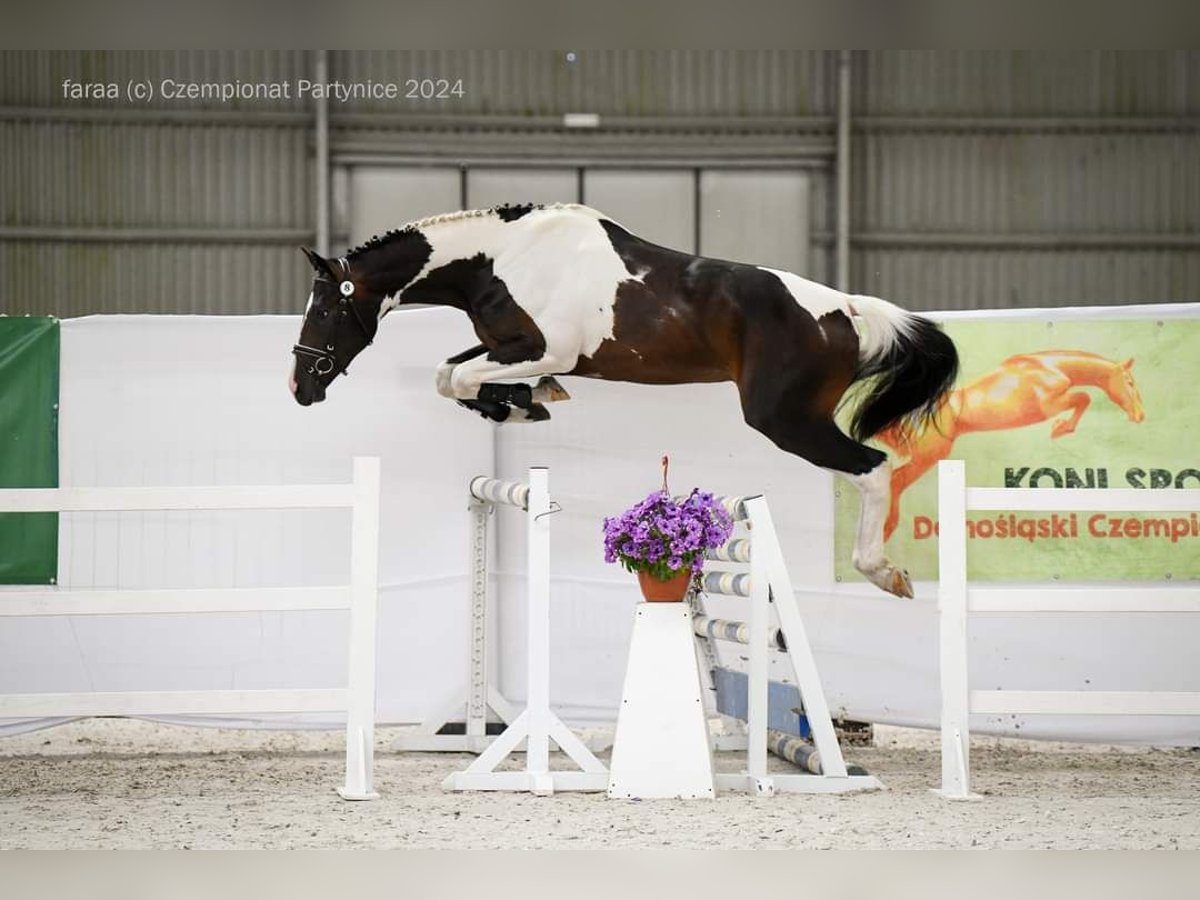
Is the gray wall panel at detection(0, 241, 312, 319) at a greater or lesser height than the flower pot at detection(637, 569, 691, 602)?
greater

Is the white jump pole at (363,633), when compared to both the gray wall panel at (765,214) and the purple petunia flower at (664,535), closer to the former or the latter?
the purple petunia flower at (664,535)

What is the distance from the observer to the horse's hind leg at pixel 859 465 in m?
3.95

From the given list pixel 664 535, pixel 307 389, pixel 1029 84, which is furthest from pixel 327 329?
pixel 1029 84

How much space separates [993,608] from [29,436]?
10.8 ft

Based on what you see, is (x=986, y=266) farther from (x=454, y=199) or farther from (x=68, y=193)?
(x=68, y=193)

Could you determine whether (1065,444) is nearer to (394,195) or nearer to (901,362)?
(901,362)

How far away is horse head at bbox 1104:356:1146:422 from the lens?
489cm

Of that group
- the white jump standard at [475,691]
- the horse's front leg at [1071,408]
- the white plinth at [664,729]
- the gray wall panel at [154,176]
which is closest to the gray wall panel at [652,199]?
the gray wall panel at [154,176]

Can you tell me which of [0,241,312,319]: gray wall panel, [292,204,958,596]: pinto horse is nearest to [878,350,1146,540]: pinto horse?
[292,204,958,596]: pinto horse

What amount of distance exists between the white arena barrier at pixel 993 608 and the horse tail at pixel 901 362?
1.11ft

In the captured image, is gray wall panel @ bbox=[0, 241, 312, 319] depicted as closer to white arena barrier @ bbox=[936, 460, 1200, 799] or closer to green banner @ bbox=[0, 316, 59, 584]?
green banner @ bbox=[0, 316, 59, 584]

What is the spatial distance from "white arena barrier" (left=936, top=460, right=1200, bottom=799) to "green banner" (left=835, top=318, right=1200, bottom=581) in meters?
1.00

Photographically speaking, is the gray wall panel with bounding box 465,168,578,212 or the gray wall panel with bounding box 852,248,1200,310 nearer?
the gray wall panel with bounding box 465,168,578,212

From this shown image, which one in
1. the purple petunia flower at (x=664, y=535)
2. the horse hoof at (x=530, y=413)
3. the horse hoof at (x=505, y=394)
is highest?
the horse hoof at (x=505, y=394)
